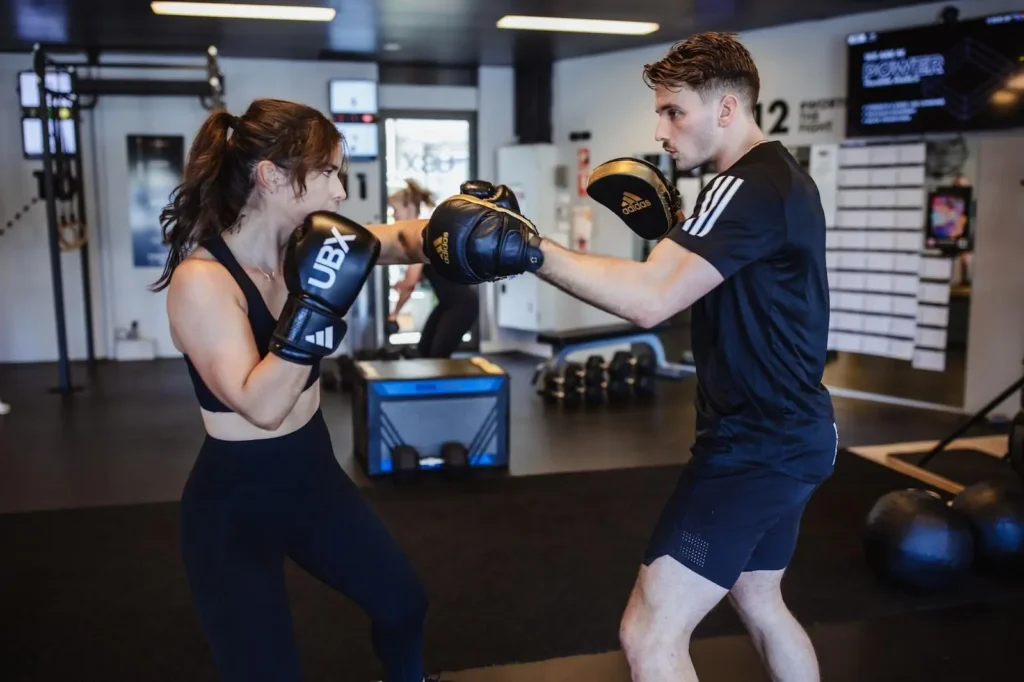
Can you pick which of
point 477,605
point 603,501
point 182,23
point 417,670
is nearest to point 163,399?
point 182,23

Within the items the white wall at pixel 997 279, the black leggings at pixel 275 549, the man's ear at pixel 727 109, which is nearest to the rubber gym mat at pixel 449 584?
the black leggings at pixel 275 549

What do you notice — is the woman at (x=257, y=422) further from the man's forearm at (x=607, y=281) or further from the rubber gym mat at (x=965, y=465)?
the rubber gym mat at (x=965, y=465)

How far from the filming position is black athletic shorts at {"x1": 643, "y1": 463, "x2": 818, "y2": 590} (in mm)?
1569

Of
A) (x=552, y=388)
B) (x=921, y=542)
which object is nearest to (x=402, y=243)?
(x=921, y=542)

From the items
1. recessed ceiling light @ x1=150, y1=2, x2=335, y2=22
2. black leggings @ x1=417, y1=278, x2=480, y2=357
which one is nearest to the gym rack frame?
recessed ceiling light @ x1=150, y1=2, x2=335, y2=22

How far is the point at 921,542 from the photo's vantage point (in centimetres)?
271

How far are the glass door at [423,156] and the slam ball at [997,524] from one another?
5.44 meters

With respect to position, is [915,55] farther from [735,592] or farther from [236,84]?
[236,84]

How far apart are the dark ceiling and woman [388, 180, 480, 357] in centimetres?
119

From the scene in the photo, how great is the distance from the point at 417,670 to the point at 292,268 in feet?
2.84

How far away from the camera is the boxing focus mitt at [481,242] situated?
4.93ft

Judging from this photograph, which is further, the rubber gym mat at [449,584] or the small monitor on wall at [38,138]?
the small monitor on wall at [38,138]

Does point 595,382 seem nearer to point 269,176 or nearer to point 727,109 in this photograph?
point 727,109

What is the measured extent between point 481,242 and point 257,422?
470 millimetres
